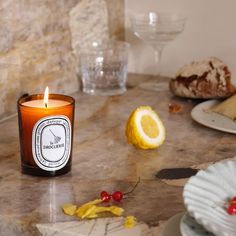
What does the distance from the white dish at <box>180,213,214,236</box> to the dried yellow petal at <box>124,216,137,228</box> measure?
0.10m

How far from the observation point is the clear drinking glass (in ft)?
5.06

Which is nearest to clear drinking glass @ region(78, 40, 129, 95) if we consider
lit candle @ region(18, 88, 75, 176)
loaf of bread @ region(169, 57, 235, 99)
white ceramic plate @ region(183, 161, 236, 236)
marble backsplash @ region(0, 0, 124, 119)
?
marble backsplash @ region(0, 0, 124, 119)

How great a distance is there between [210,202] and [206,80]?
0.68 meters

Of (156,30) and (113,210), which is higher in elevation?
(156,30)

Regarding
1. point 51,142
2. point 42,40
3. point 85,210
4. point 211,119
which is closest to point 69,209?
point 85,210

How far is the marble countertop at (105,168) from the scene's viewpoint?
85cm

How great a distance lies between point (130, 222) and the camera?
82 centimetres

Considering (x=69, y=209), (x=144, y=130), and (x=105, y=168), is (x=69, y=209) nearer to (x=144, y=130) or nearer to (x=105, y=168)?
(x=105, y=168)

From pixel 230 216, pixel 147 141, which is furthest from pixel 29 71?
pixel 230 216

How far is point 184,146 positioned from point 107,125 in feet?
0.65

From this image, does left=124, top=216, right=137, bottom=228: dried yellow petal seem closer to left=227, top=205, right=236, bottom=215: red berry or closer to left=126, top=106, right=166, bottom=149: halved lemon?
left=227, top=205, right=236, bottom=215: red berry

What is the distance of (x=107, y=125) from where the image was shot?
1.28 metres

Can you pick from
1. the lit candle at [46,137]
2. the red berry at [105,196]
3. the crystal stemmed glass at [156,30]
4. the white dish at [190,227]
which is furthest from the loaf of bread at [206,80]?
the white dish at [190,227]

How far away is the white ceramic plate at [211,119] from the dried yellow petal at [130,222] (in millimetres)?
440
